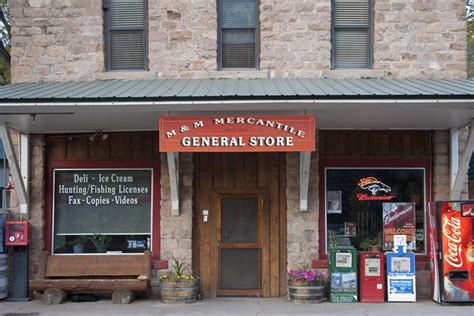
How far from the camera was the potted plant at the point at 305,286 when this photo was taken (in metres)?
11.1

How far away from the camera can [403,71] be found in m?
12.2

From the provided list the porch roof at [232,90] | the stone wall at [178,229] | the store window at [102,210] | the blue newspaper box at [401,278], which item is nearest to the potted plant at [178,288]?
the stone wall at [178,229]

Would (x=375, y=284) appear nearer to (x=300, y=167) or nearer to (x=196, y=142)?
(x=300, y=167)

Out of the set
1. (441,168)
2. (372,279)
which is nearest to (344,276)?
(372,279)

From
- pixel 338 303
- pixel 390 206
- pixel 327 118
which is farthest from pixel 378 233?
pixel 327 118

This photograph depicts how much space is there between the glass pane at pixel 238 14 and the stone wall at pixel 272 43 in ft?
0.92

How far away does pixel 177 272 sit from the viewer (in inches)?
450

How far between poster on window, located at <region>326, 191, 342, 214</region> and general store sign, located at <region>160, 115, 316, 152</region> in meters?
2.24

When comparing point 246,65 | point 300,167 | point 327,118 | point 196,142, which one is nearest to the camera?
point 196,142

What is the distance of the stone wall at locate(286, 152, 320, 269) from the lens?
1177 cm

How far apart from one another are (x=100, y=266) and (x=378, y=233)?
5.17 meters

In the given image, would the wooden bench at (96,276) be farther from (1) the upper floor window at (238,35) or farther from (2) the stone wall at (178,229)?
(1) the upper floor window at (238,35)

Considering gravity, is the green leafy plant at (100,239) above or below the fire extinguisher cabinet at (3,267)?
above

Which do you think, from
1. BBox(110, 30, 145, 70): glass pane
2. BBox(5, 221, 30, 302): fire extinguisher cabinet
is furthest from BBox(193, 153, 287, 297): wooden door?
BBox(5, 221, 30, 302): fire extinguisher cabinet
